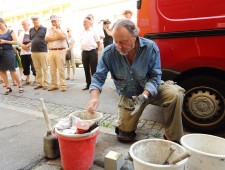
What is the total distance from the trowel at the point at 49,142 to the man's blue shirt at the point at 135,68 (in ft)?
2.00

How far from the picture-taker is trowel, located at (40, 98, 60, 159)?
8.21 feet

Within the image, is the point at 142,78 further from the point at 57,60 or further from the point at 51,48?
the point at 51,48

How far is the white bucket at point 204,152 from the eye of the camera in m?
1.75

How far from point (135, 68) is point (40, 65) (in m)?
4.40

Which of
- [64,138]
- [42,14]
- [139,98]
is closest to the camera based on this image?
[64,138]

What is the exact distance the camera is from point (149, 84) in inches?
96.9

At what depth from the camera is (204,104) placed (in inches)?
120

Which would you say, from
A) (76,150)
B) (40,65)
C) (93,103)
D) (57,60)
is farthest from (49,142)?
(40,65)

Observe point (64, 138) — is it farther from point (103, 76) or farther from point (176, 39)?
point (176, 39)

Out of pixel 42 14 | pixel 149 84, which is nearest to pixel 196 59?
pixel 149 84

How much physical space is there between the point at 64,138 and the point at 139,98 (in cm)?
83

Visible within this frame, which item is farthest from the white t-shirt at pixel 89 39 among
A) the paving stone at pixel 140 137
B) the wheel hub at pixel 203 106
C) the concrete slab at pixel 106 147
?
the wheel hub at pixel 203 106

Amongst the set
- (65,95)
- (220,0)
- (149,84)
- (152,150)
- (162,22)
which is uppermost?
(220,0)

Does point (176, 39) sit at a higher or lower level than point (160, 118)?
higher
